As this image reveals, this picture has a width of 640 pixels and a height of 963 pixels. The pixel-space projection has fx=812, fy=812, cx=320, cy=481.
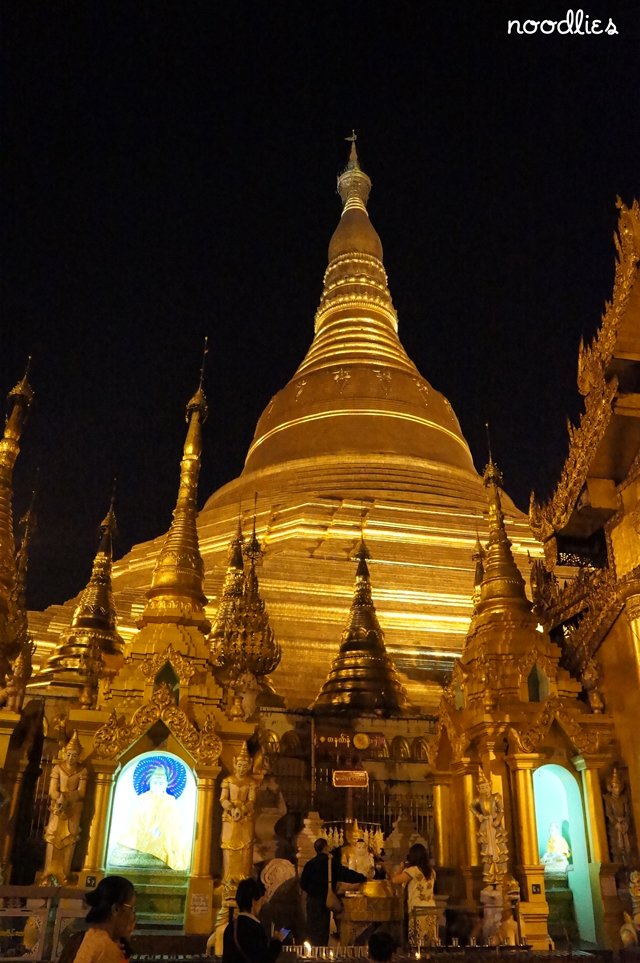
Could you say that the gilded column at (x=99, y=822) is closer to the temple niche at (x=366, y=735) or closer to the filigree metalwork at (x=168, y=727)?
the temple niche at (x=366, y=735)

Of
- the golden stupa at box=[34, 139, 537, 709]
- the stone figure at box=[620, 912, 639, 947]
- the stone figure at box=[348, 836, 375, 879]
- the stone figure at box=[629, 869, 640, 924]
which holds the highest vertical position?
the golden stupa at box=[34, 139, 537, 709]

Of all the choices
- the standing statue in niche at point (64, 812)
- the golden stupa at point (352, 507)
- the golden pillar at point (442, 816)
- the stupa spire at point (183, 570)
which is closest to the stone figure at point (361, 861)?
the golden pillar at point (442, 816)

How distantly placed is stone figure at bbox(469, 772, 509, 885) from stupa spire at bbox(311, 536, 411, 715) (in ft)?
14.2

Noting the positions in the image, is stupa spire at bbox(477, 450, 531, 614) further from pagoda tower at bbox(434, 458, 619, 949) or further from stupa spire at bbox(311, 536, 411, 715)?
stupa spire at bbox(311, 536, 411, 715)

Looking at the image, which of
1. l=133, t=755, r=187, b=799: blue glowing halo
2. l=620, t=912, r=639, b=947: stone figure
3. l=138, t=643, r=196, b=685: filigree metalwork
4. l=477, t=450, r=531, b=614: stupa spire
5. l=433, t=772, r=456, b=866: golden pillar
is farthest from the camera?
l=477, t=450, r=531, b=614: stupa spire

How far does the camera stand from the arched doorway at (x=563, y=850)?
9.12 m

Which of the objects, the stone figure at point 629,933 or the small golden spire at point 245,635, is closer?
the stone figure at point 629,933

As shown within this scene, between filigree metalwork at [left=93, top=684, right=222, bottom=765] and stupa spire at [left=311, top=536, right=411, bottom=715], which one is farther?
stupa spire at [left=311, top=536, right=411, bottom=715]

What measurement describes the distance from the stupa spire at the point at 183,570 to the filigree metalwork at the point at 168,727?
1.85 m

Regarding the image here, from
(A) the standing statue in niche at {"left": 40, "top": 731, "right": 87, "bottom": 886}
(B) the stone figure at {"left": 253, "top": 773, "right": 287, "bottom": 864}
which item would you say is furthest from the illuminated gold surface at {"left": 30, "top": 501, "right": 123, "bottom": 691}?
(A) the standing statue in niche at {"left": 40, "top": 731, "right": 87, "bottom": 886}

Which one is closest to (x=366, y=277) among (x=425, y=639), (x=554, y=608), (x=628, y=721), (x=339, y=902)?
(x=425, y=639)

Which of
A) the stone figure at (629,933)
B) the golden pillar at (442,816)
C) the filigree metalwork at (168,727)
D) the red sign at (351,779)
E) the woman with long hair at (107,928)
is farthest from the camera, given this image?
the golden pillar at (442,816)

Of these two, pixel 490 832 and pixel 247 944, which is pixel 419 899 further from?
pixel 247 944

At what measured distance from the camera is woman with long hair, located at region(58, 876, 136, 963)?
9.61ft
